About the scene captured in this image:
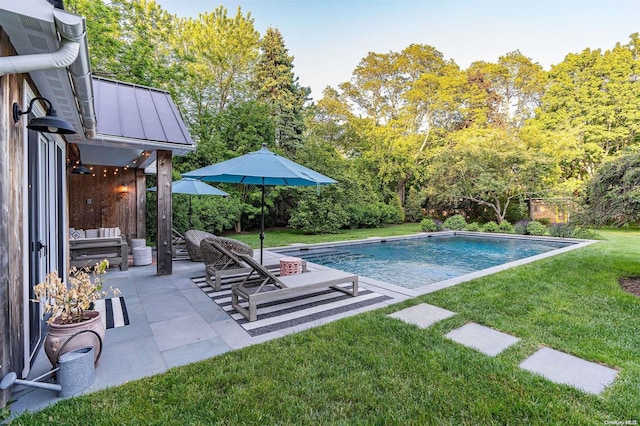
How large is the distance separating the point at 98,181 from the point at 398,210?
1680 cm

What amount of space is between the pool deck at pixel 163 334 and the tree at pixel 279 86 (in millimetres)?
14723

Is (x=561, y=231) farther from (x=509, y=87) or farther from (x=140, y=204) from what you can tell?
(x=140, y=204)

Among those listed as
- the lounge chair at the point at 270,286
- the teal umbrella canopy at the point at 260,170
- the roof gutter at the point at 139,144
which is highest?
the roof gutter at the point at 139,144

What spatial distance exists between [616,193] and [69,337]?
7920 millimetres

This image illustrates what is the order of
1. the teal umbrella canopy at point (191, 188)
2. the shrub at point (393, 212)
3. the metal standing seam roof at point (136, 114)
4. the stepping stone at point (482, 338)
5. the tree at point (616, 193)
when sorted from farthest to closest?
1. the shrub at point (393, 212)
2. the teal umbrella canopy at point (191, 188)
3. the metal standing seam roof at point (136, 114)
4. the tree at point (616, 193)
5. the stepping stone at point (482, 338)

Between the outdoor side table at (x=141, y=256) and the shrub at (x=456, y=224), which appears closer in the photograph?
the outdoor side table at (x=141, y=256)

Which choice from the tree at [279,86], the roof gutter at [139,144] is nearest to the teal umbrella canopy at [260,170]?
the roof gutter at [139,144]

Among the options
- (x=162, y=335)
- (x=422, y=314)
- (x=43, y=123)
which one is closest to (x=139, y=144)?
(x=43, y=123)

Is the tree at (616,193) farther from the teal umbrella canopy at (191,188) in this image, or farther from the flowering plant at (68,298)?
the teal umbrella canopy at (191,188)

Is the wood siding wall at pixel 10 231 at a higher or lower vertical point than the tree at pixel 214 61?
lower

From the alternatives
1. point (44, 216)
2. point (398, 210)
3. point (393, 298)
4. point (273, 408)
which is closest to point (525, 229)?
point (398, 210)

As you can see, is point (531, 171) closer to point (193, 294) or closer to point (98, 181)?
point (193, 294)

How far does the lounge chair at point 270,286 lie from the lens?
13.3 ft

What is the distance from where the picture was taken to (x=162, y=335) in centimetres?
352
